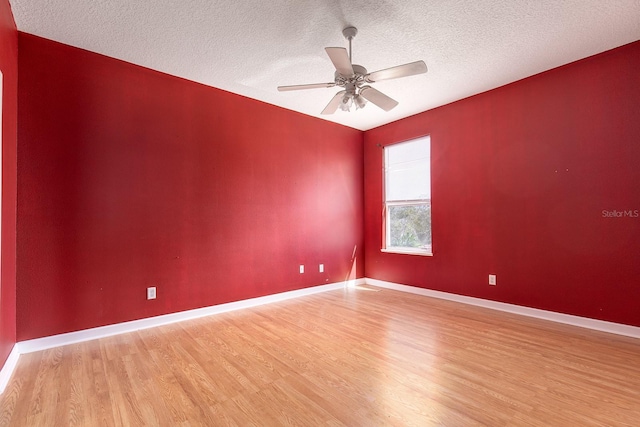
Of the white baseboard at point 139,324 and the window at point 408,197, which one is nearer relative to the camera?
the white baseboard at point 139,324

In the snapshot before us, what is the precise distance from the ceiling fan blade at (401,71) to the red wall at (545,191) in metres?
1.99

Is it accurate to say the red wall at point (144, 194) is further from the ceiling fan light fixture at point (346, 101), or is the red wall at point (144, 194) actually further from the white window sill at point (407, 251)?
the ceiling fan light fixture at point (346, 101)

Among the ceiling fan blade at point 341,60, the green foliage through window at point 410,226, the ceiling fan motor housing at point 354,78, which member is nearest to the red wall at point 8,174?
the ceiling fan blade at point 341,60

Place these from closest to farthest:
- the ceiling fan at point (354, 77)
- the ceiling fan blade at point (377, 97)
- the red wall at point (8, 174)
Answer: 1. the red wall at point (8, 174)
2. the ceiling fan at point (354, 77)
3. the ceiling fan blade at point (377, 97)

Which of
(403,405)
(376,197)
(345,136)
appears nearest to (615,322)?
(403,405)

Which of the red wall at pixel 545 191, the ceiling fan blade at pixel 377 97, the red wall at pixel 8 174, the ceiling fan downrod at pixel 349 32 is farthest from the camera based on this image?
the red wall at pixel 545 191

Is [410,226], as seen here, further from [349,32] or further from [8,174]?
[8,174]

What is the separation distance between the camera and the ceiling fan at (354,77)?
2.22m

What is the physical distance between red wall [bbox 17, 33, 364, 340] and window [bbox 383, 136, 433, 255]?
137 cm

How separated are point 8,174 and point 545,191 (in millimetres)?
4944

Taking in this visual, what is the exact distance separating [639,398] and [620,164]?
83.6 inches

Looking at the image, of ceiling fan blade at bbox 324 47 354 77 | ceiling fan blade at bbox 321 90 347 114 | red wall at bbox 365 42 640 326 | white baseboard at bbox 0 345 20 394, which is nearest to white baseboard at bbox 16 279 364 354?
white baseboard at bbox 0 345 20 394

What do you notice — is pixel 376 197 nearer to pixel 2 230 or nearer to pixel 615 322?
pixel 615 322

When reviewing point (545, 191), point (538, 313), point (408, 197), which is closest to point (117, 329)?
point (408, 197)
